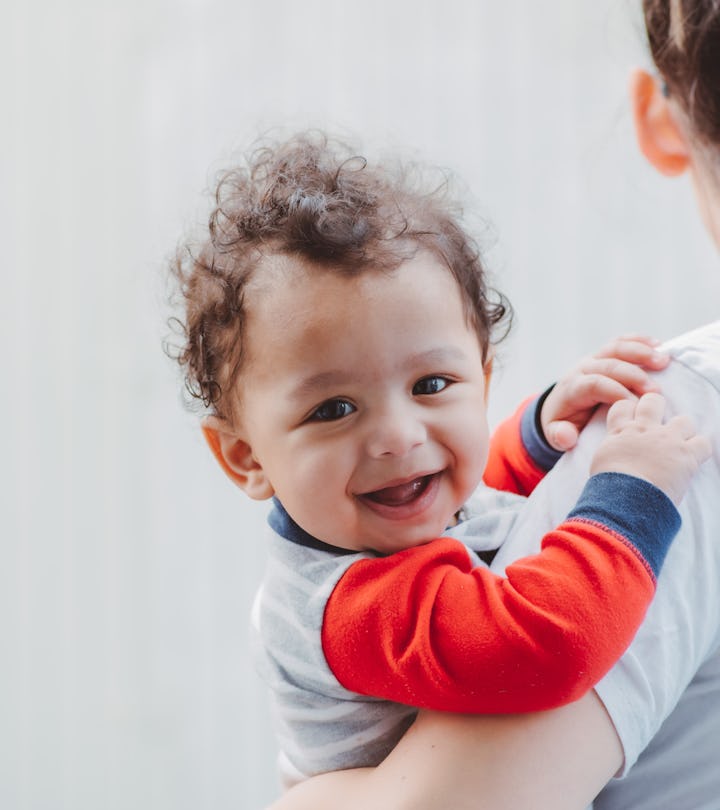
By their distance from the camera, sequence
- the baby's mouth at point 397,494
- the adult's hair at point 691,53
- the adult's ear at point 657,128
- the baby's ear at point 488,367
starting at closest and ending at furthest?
the adult's hair at point 691,53
the adult's ear at point 657,128
the baby's mouth at point 397,494
the baby's ear at point 488,367

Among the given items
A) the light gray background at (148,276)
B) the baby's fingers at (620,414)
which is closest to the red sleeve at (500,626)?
the baby's fingers at (620,414)

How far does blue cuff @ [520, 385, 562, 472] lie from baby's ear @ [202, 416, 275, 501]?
0.98 feet

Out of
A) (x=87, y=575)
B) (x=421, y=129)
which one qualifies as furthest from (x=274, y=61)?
(x=87, y=575)

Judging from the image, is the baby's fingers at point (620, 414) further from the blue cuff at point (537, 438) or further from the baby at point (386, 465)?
the blue cuff at point (537, 438)

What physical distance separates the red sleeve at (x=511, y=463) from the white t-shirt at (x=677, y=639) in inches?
6.6

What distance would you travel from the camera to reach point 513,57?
→ 2068 mm

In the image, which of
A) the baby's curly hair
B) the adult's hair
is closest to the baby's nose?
the baby's curly hair

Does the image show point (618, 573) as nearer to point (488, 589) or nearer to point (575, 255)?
point (488, 589)

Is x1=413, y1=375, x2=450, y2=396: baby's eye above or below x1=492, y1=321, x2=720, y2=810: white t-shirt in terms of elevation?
above

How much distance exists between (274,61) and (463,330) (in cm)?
125

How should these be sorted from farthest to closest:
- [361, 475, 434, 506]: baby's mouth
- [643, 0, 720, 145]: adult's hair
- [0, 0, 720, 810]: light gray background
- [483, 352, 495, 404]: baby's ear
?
[0, 0, 720, 810]: light gray background → [483, 352, 495, 404]: baby's ear → [361, 475, 434, 506]: baby's mouth → [643, 0, 720, 145]: adult's hair

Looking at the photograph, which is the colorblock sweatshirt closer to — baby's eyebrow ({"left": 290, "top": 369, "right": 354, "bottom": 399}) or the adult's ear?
baby's eyebrow ({"left": 290, "top": 369, "right": 354, "bottom": 399})

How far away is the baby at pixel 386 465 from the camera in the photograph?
2.89ft

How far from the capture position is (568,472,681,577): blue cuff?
88cm
